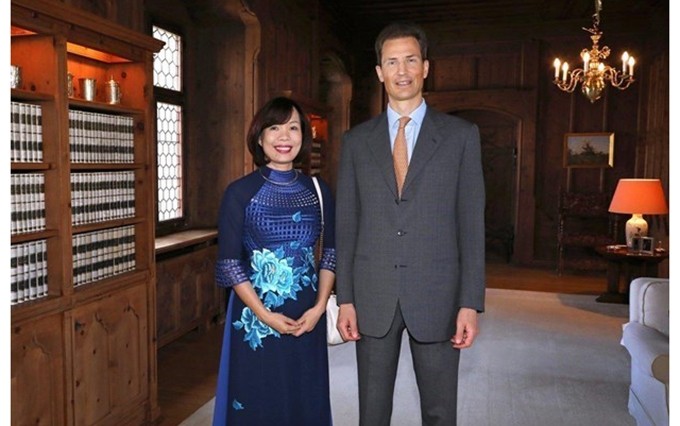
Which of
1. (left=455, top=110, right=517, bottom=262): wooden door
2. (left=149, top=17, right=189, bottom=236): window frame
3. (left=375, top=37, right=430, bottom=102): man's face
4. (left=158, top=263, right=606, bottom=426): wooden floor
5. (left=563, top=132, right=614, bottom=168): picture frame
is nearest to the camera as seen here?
(left=375, top=37, right=430, bottom=102): man's face

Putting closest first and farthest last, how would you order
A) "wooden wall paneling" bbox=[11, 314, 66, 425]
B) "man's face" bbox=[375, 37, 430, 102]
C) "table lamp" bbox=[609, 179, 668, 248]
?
"man's face" bbox=[375, 37, 430, 102], "wooden wall paneling" bbox=[11, 314, 66, 425], "table lamp" bbox=[609, 179, 668, 248]

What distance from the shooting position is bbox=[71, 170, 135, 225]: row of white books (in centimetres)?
282

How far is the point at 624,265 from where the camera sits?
627cm

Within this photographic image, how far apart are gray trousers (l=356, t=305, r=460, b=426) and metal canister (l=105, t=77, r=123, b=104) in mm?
2042

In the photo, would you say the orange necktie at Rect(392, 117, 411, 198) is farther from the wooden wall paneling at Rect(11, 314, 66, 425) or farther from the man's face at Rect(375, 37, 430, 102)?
the wooden wall paneling at Rect(11, 314, 66, 425)

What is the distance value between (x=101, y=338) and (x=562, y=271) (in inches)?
273

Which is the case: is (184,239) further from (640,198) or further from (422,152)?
(640,198)

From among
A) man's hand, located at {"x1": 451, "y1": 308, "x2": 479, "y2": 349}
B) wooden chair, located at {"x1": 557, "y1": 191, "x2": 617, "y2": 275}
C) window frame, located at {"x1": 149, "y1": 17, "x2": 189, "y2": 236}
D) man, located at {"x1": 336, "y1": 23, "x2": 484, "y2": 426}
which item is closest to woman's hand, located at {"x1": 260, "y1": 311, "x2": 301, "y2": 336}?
man, located at {"x1": 336, "y1": 23, "x2": 484, "y2": 426}

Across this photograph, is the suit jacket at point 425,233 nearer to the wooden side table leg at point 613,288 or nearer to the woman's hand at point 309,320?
the woman's hand at point 309,320

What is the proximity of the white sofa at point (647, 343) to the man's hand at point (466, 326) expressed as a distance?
1.30 metres

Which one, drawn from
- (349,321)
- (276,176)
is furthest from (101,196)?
(349,321)

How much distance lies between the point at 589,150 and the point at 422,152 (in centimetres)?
745
